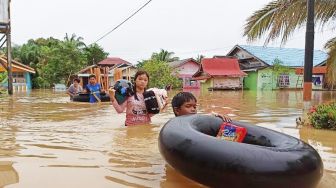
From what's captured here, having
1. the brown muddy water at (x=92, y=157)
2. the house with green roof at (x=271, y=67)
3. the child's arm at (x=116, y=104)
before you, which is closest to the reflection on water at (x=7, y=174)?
the brown muddy water at (x=92, y=157)

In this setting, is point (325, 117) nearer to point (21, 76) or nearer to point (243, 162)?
point (243, 162)

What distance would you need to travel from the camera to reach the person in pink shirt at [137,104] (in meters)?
6.48

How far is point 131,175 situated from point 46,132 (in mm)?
3677

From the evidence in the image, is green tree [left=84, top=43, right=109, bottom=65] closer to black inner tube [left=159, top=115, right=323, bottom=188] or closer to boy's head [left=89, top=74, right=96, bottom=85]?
boy's head [left=89, top=74, right=96, bottom=85]

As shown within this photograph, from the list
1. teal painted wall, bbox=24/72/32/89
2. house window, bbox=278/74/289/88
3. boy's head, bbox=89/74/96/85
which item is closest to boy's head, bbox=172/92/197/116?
boy's head, bbox=89/74/96/85

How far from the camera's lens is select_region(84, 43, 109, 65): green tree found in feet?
169

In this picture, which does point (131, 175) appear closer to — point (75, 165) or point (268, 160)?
point (75, 165)

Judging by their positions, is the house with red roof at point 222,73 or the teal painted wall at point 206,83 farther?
the teal painted wall at point 206,83

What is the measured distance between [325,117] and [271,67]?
34137 millimetres

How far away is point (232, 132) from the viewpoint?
397 centimetres

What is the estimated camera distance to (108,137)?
656 centimetres

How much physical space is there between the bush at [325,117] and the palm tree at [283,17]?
149 inches

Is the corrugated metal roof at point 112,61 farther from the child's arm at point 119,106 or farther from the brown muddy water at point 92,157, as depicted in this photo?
the child's arm at point 119,106

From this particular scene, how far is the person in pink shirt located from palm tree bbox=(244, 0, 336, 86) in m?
5.73
